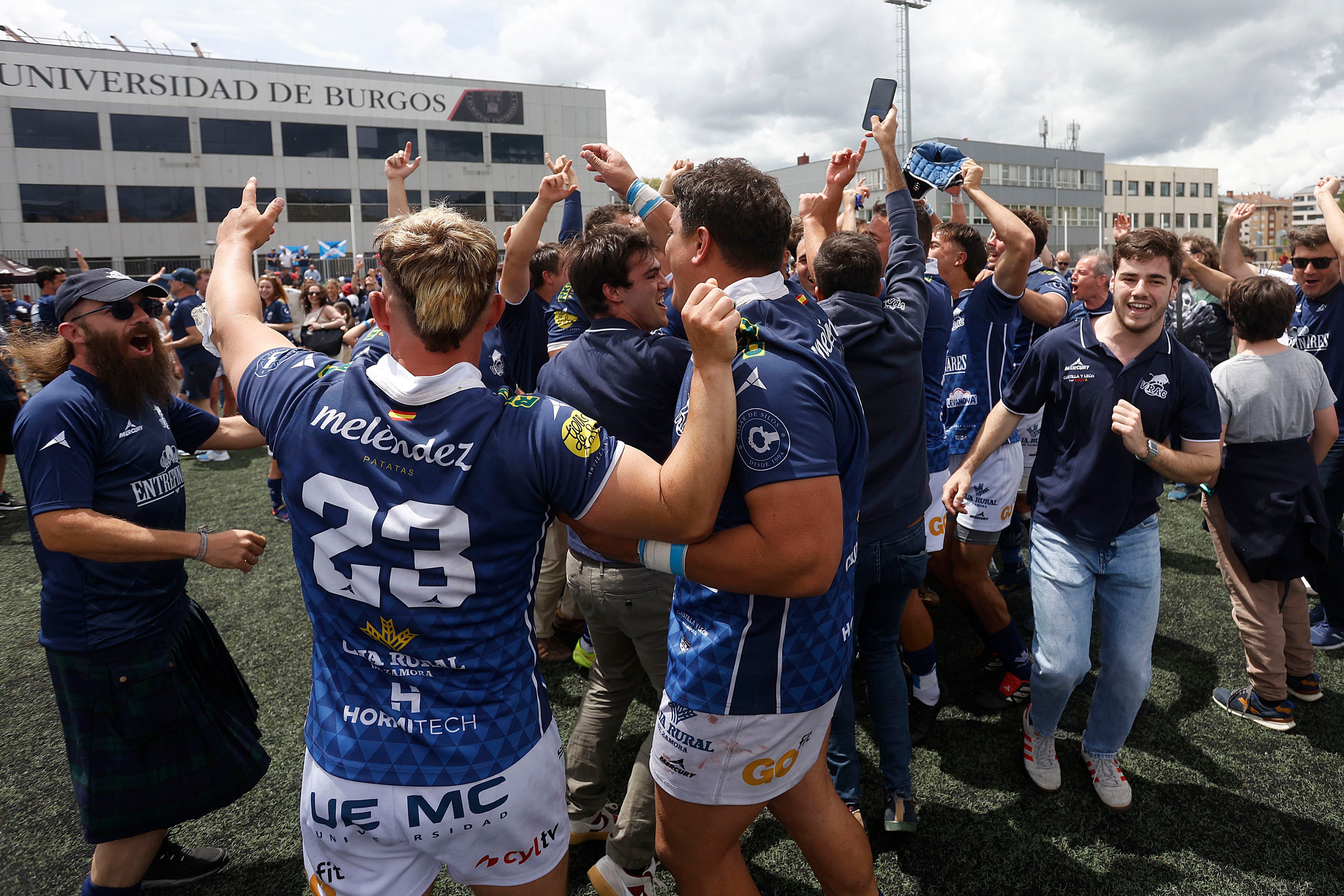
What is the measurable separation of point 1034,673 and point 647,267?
231cm

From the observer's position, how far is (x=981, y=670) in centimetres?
420

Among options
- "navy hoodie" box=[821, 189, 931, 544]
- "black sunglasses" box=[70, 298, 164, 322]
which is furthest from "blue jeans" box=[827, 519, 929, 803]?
"black sunglasses" box=[70, 298, 164, 322]

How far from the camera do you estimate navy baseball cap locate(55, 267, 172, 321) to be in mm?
2576

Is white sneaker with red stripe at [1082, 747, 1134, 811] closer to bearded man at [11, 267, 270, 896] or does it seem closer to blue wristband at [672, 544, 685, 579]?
blue wristband at [672, 544, 685, 579]

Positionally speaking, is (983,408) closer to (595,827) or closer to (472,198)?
(595,827)

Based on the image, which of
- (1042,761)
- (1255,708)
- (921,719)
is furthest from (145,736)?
(1255,708)

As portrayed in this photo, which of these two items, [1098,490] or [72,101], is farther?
[72,101]

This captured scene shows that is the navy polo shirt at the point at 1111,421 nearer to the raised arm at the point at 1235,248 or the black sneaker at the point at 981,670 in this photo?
the black sneaker at the point at 981,670

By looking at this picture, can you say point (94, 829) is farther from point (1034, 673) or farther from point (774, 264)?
point (1034, 673)

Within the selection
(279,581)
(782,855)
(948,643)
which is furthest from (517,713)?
(279,581)

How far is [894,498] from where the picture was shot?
2.98m

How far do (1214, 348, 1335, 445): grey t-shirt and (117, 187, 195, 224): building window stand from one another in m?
41.9

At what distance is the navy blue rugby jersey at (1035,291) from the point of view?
15.6ft

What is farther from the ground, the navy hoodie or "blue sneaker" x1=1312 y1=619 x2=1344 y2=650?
the navy hoodie
